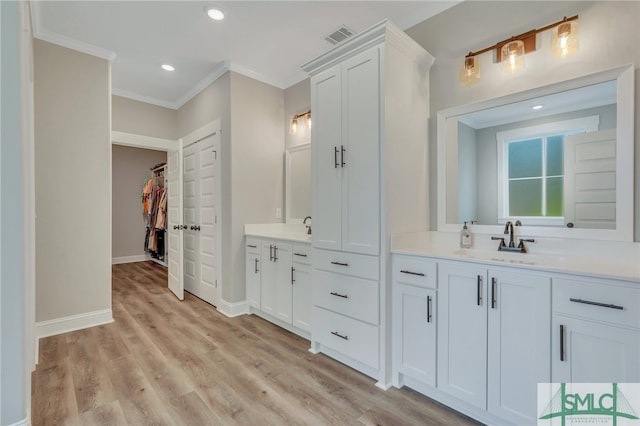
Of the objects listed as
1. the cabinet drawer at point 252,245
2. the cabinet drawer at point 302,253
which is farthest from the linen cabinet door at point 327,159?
the cabinet drawer at point 252,245

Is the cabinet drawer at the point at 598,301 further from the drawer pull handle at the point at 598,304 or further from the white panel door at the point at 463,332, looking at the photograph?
the white panel door at the point at 463,332

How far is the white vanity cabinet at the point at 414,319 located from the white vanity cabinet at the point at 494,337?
0.06m

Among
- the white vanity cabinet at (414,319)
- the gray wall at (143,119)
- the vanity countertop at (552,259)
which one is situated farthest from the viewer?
the gray wall at (143,119)

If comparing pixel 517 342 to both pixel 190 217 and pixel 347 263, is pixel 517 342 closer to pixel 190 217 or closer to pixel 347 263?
pixel 347 263

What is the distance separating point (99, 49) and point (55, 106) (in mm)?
743

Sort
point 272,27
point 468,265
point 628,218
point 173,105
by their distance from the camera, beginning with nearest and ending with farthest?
1. point 628,218
2. point 468,265
3. point 272,27
4. point 173,105

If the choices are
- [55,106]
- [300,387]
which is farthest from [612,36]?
[55,106]

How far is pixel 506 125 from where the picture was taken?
6.72ft

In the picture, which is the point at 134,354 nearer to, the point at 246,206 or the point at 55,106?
the point at 246,206

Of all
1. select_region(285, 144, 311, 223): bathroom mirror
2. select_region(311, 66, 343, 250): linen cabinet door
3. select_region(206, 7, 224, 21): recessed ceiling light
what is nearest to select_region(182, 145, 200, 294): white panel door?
select_region(285, 144, 311, 223): bathroom mirror

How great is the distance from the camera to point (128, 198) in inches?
261

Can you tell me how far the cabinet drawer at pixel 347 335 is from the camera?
206 cm

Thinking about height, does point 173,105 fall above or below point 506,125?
above

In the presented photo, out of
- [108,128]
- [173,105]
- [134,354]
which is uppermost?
[173,105]
